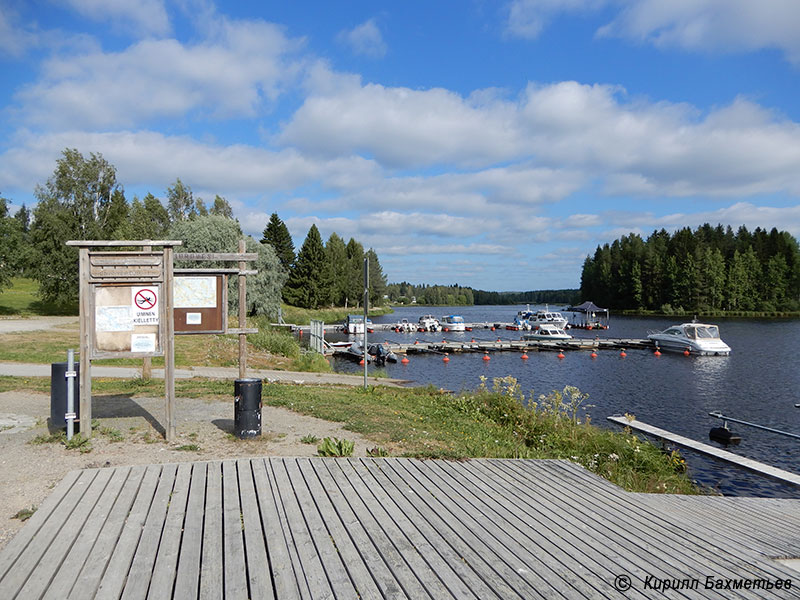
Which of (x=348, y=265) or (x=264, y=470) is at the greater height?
(x=348, y=265)

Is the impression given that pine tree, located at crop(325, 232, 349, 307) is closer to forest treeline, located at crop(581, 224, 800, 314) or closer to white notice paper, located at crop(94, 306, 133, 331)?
forest treeline, located at crop(581, 224, 800, 314)

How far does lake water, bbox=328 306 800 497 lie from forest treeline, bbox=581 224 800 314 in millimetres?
53107

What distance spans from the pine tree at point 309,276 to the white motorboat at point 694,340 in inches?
2022

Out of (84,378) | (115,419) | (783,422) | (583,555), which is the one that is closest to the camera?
(583,555)

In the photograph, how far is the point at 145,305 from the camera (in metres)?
8.48

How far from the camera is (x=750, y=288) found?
107m

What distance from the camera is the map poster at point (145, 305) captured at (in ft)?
27.7

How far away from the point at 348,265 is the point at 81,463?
9465 centimetres

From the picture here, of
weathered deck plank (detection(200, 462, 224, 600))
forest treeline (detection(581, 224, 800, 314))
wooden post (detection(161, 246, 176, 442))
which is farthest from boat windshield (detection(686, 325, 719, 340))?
forest treeline (detection(581, 224, 800, 314))

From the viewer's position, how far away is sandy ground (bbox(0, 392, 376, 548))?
637 centimetres

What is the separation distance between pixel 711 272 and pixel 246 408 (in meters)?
116

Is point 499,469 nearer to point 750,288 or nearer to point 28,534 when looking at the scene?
point 28,534

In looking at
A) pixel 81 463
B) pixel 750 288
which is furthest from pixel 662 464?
pixel 750 288

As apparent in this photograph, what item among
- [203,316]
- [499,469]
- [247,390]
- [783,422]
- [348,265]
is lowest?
[783,422]
